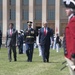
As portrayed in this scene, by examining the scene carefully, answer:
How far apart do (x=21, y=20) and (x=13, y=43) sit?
2548 inches

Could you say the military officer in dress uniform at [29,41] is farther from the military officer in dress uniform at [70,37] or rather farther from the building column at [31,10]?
the building column at [31,10]

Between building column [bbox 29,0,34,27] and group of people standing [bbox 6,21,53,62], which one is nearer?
group of people standing [bbox 6,21,53,62]

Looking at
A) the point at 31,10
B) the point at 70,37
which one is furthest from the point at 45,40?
the point at 31,10

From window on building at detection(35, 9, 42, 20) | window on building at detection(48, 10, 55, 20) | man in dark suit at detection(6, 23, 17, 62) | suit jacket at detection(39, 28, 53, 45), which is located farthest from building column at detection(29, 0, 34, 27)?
suit jacket at detection(39, 28, 53, 45)

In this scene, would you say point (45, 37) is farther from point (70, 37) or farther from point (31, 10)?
point (31, 10)

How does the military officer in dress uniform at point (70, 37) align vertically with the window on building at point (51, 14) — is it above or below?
above

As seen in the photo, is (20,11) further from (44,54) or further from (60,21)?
(44,54)

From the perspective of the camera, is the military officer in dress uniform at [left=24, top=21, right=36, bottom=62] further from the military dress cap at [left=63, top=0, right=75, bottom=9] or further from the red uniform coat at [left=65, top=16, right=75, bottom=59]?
the military dress cap at [left=63, top=0, right=75, bottom=9]

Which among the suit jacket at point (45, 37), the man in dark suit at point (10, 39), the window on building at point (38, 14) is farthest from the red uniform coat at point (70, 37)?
the window on building at point (38, 14)

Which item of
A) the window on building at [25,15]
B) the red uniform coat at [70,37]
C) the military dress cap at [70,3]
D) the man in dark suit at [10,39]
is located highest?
the military dress cap at [70,3]

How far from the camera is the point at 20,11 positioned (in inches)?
3317

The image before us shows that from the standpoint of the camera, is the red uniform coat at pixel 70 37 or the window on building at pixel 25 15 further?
the window on building at pixel 25 15

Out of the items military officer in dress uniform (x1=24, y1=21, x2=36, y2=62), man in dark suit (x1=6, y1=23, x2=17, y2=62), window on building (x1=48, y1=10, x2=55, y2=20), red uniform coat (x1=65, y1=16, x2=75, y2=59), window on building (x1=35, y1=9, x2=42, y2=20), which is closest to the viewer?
red uniform coat (x1=65, y1=16, x2=75, y2=59)

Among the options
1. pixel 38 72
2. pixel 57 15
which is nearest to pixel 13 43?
pixel 38 72
